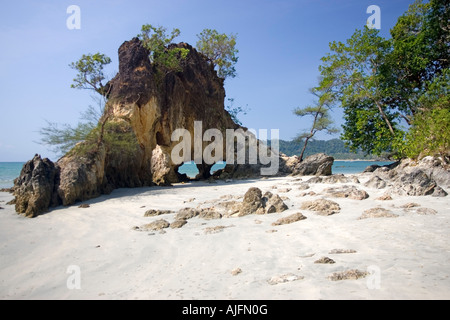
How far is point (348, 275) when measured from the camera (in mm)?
3115

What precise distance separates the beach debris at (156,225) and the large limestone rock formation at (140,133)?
3.99 metres

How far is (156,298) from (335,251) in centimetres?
255

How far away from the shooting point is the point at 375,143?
15930mm

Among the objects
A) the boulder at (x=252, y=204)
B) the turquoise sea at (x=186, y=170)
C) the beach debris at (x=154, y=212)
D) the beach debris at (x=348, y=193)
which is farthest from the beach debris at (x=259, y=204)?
the turquoise sea at (x=186, y=170)

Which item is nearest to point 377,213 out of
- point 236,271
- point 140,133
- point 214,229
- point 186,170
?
point 214,229

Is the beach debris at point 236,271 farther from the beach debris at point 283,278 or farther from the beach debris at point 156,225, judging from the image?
the beach debris at point 156,225

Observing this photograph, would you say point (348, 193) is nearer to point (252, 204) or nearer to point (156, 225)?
point (252, 204)

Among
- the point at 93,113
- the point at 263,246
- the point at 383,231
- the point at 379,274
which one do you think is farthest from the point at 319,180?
the point at 93,113

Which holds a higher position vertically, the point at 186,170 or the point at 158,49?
the point at 158,49

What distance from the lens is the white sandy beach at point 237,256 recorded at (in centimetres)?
303

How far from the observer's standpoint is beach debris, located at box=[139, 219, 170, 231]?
20.2ft

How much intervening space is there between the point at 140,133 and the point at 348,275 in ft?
41.5

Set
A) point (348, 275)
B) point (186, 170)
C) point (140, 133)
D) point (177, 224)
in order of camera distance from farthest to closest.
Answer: point (186, 170), point (140, 133), point (177, 224), point (348, 275)

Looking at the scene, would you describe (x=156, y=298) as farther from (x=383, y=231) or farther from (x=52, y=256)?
(x=383, y=231)
